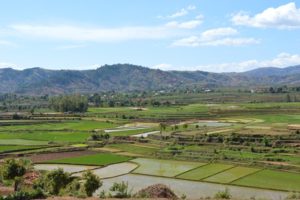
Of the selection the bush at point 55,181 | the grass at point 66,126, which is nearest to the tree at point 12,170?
the bush at point 55,181

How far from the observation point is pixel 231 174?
5653cm

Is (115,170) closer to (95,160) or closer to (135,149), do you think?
(95,160)

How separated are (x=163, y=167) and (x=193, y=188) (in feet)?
44.9

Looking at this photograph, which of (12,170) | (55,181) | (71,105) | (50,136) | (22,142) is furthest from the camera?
(71,105)

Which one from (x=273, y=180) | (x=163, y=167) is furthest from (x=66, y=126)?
(x=273, y=180)

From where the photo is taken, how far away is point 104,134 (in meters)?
93.7

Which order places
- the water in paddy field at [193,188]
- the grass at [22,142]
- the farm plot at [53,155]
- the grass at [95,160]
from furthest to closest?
the grass at [22,142]
the farm plot at [53,155]
the grass at [95,160]
the water in paddy field at [193,188]

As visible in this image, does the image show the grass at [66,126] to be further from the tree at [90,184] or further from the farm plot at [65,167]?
the tree at [90,184]

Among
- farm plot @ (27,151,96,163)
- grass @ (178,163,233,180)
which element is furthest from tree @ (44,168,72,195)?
farm plot @ (27,151,96,163)

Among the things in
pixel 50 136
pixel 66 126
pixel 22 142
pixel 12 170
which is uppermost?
pixel 12 170

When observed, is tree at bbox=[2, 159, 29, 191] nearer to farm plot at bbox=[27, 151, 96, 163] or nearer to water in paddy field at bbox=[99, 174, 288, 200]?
water in paddy field at bbox=[99, 174, 288, 200]

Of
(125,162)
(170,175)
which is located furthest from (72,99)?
(170,175)

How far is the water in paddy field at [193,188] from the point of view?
45.5 m

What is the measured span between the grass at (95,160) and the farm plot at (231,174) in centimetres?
1826
